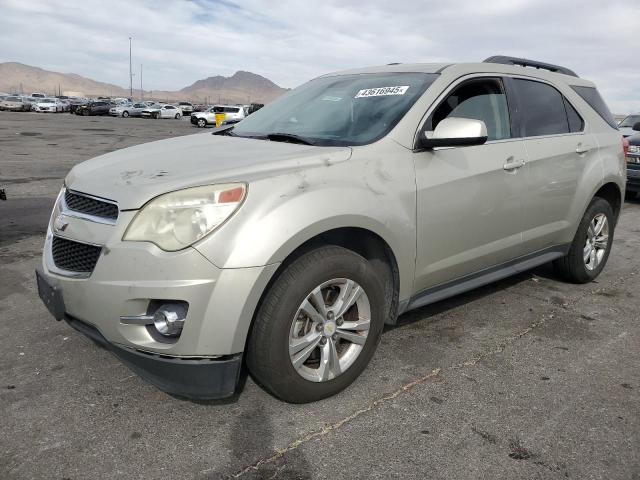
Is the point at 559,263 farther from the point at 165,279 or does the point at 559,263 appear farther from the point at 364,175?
the point at 165,279

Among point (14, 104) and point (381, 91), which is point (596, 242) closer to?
point (381, 91)

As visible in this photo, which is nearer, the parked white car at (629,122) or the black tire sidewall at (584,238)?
the black tire sidewall at (584,238)

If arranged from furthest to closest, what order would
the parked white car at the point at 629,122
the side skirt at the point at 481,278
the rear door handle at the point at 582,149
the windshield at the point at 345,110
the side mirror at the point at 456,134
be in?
the parked white car at the point at 629,122 < the rear door handle at the point at 582,149 < the side skirt at the point at 481,278 < the windshield at the point at 345,110 < the side mirror at the point at 456,134

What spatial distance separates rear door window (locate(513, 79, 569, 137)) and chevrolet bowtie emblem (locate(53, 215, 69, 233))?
2.95 metres

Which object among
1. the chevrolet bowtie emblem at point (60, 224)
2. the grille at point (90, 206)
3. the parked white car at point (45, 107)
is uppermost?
the grille at point (90, 206)

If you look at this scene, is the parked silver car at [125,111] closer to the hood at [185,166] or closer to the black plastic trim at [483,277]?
the hood at [185,166]

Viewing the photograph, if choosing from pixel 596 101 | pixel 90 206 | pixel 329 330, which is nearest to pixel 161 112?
pixel 596 101

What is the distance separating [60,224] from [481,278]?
254 centimetres

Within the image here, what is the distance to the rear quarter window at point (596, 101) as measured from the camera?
15.1ft

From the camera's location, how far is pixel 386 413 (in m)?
2.72

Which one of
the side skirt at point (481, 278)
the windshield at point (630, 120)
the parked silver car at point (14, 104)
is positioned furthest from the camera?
the parked silver car at point (14, 104)

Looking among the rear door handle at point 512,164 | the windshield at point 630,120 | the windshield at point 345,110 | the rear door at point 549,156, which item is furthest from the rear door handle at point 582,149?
the windshield at point 630,120

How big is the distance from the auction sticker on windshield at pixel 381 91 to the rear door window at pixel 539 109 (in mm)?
1023

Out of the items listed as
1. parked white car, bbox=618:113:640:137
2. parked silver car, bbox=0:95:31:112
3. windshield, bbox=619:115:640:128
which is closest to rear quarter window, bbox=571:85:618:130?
parked white car, bbox=618:113:640:137
